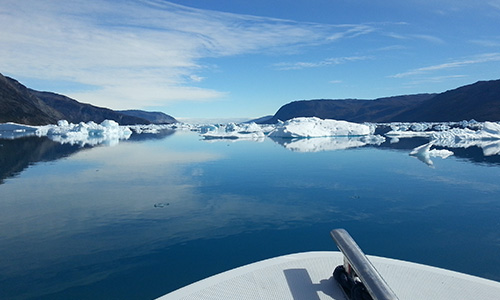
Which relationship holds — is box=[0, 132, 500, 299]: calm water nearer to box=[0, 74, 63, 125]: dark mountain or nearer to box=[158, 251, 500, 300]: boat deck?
box=[158, 251, 500, 300]: boat deck

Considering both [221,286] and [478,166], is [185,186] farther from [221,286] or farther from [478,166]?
[478,166]

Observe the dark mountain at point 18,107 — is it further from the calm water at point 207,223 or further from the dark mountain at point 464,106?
the dark mountain at point 464,106

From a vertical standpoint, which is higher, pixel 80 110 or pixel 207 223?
pixel 80 110

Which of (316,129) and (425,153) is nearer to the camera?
(425,153)

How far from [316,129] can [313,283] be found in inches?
1653

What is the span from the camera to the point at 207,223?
8.47 m

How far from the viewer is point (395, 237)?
7.50m

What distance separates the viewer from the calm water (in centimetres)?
591

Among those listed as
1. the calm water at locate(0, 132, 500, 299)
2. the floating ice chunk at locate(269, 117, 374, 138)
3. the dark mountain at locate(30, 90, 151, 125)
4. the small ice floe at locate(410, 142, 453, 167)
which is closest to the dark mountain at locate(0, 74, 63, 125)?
the dark mountain at locate(30, 90, 151, 125)

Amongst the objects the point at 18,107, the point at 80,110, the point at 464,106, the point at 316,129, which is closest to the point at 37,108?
the point at 18,107

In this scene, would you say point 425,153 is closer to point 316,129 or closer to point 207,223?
point 207,223

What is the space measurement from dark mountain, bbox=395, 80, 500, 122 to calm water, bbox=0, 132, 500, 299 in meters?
113

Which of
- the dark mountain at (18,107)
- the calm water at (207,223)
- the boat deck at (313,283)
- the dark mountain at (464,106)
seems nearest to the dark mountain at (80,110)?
the dark mountain at (18,107)

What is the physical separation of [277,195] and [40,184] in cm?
1039
